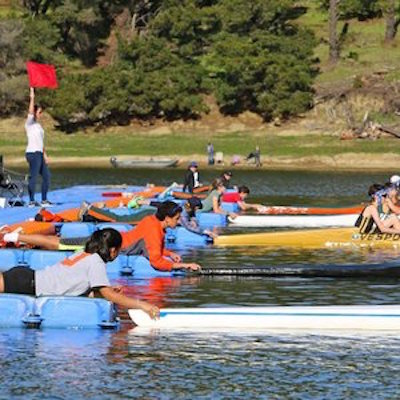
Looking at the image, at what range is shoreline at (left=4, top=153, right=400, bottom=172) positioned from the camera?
66.1m

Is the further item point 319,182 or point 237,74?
point 237,74

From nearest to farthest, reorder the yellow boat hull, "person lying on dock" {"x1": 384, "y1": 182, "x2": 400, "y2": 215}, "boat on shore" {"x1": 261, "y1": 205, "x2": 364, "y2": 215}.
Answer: "person lying on dock" {"x1": 384, "y1": 182, "x2": 400, "y2": 215} < the yellow boat hull < "boat on shore" {"x1": 261, "y1": 205, "x2": 364, "y2": 215}

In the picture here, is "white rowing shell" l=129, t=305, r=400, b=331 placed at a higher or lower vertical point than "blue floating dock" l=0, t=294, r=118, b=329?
lower

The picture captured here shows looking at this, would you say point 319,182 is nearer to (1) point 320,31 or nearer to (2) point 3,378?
(1) point 320,31

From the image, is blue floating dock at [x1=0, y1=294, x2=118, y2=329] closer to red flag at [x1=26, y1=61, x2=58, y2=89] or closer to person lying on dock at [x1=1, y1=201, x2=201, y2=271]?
person lying on dock at [x1=1, y1=201, x2=201, y2=271]

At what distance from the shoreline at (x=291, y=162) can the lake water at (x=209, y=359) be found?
1773 inches

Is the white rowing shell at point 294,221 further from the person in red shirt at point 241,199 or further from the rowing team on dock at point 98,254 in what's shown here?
the rowing team on dock at point 98,254

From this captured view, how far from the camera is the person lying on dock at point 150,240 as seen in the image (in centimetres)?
2055

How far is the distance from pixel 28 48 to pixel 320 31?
57.8 feet

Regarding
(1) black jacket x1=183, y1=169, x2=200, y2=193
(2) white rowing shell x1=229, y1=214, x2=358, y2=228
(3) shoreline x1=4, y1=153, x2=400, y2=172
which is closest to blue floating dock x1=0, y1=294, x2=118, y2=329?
(2) white rowing shell x1=229, y1=214, x2=358, y2=228

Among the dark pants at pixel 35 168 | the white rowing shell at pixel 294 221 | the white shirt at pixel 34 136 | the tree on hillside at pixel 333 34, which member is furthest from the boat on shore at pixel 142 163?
the white shirt at pixel 34 136

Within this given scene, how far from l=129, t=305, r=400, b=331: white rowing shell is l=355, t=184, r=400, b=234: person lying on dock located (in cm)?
977

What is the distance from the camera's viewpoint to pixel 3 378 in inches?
563

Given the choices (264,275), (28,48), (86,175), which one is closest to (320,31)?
(28,48)
